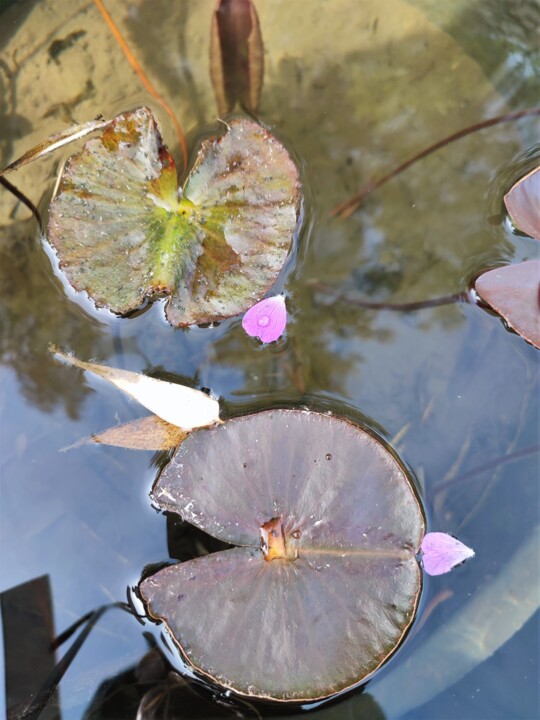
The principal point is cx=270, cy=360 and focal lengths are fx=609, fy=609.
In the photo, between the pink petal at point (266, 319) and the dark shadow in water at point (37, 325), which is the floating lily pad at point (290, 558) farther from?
the dark shadow in water at point (37, 325)

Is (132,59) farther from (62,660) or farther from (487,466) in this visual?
(62,660)

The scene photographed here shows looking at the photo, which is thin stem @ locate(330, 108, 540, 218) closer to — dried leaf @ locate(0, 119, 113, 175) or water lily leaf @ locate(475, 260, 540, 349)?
water lily leaf @ locate(475, 260, 540, 349)

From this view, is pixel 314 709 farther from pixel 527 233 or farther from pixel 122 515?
pixel 527 233

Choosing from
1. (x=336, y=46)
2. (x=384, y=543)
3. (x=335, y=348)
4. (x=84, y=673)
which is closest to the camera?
(x=384, y=543)

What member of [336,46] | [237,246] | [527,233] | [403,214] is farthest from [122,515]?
[336,46]

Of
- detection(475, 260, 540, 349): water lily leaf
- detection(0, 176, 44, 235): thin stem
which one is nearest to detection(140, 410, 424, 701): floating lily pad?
detection(475, 260, 540, 349): water lily leaf
